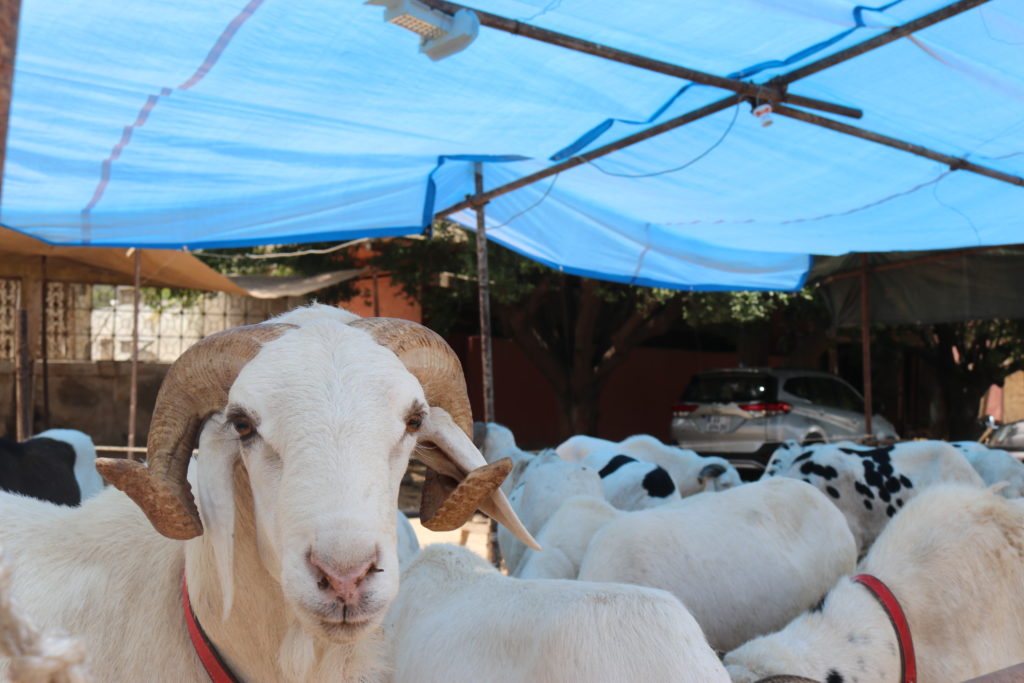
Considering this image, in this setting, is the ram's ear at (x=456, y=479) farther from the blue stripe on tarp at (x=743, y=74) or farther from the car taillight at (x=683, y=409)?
the car taillight at (x=683, y=409)

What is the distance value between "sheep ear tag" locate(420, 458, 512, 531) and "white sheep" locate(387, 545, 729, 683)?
15.6 inches

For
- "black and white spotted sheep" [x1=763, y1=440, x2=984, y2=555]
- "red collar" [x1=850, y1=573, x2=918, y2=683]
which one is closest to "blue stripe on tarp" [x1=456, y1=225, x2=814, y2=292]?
"black and white spotted sheep" [x1=763, y1=440, x2=984, y2=555]

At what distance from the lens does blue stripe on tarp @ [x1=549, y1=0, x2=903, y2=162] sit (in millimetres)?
4328

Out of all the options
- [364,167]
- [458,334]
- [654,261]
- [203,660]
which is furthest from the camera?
[458,334]

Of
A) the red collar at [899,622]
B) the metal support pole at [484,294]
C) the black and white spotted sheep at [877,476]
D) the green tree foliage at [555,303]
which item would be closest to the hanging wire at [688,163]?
the metal support pole at [484,294]

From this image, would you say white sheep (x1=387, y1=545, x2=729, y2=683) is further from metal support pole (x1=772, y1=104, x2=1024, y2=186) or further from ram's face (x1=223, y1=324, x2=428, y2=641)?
metal support pole (x1=772, y1=104, x2=1024, y2=186)

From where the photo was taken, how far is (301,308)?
2504mm

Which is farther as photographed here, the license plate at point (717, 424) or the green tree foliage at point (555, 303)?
the green tree foliage at point (555, 303)

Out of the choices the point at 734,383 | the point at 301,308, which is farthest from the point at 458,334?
the point at 301,308

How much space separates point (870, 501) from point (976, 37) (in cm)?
331

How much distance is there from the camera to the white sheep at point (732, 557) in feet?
14.0

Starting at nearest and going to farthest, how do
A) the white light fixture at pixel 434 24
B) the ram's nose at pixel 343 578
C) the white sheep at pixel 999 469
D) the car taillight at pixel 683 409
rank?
the ram's nose at pixel 343 578 → the white light fixture at pixel 434 24 → the white sheep at pixel 999 469 → the car taillight at pixel 683 409

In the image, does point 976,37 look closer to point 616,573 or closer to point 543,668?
point 616,573

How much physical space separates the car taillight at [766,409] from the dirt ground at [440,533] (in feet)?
14.6
